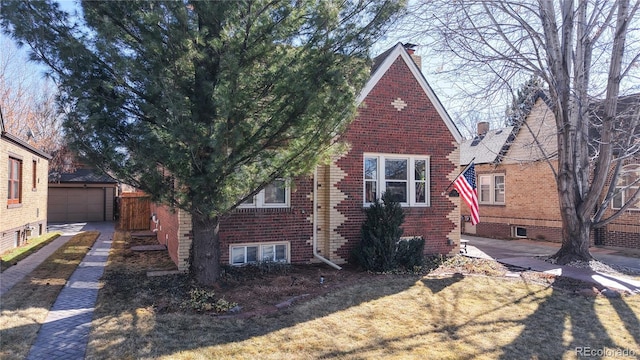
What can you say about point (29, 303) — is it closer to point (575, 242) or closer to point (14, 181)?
point (14, 181)

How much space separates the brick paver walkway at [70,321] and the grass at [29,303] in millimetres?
109

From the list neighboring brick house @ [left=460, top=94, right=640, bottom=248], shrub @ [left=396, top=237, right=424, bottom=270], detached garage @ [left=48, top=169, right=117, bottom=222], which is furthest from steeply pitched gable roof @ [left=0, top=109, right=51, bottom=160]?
neighboring brick house @ [left=460, top=94, right=640, bottom=248]

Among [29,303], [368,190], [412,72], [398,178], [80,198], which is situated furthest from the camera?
[80,198]

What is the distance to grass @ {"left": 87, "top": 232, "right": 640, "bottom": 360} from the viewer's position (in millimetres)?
5023

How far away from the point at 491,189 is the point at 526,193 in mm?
2231

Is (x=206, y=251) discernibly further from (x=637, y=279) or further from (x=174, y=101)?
(x=637, y=279)

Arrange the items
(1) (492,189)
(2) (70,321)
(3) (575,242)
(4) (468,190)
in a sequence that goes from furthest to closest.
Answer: (1) (492,189), (3) (575,242), (4) (468,190), (2) (70,321)

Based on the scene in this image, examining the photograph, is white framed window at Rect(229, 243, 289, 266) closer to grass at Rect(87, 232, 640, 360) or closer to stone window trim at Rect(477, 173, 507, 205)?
grass at Rect(87, 232, 640, 360)

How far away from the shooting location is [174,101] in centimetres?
583

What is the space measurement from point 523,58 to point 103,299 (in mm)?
11578

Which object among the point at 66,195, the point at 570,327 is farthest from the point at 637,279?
the point at 66,195

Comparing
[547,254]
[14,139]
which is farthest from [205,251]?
[547,254]

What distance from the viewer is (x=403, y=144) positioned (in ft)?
37.0

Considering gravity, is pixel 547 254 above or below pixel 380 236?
below
